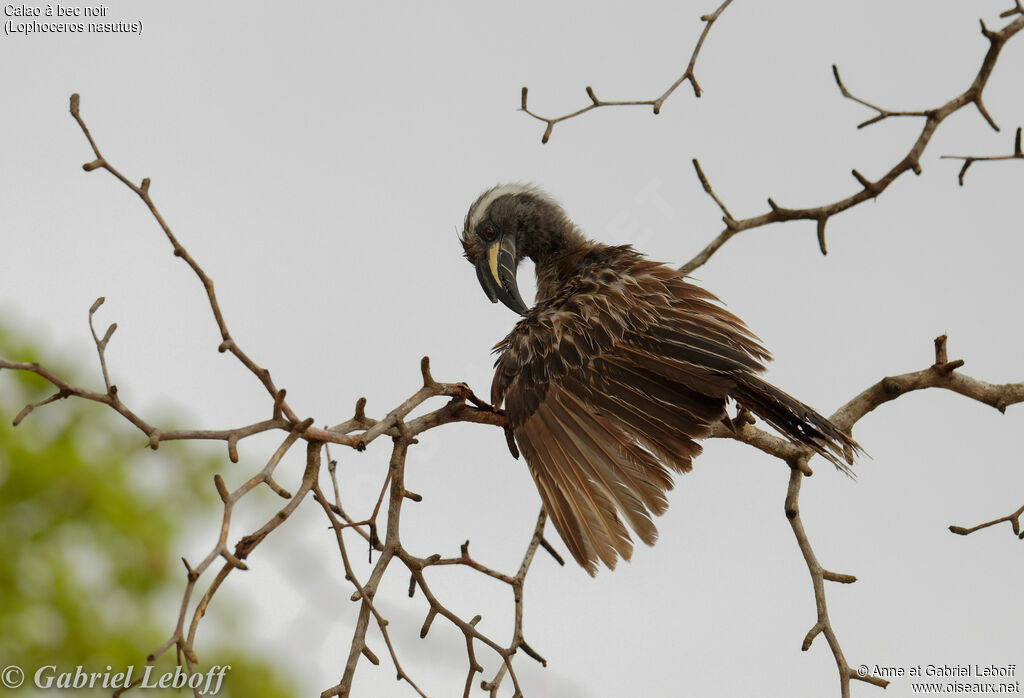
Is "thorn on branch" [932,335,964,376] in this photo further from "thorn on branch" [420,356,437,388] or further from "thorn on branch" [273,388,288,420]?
"thorn on branch" [273,388,288,420]

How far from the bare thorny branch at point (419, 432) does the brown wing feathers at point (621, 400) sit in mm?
166

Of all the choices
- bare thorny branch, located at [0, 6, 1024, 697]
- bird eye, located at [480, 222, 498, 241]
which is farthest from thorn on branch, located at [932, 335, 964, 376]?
bird eye, located at [480, 222, 498, 241]

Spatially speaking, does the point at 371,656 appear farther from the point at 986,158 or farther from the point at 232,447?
the point at 986,158

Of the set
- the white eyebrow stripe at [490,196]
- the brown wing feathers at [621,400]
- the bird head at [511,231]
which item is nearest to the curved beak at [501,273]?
the bird head at [511,231]

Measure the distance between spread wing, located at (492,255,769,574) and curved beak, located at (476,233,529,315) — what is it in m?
0.40

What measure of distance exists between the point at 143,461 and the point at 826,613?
5590 mm

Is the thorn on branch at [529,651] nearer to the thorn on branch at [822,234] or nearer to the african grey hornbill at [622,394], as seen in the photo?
the african grey hornbill at [622,394]

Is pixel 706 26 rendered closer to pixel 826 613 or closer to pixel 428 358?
pixel 428 358

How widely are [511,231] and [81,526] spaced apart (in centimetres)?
461

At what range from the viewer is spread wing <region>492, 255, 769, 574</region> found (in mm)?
2188

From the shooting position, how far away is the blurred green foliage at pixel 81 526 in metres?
6.24

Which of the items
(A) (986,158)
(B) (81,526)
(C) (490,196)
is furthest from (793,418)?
(B) (81,526)

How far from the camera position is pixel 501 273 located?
3252 millimetres

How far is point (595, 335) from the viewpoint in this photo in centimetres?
256
